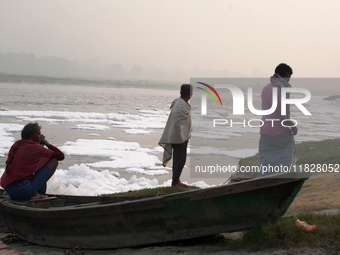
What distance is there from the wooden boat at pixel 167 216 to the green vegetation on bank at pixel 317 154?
6.30 meters

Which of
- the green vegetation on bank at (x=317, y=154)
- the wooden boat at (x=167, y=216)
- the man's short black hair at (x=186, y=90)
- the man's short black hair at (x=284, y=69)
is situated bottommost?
the green vegetation on bank at (x=317, y=154)

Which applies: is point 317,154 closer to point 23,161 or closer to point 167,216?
point 167,216

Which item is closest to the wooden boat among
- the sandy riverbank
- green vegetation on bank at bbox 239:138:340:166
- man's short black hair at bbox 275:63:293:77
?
the sandy riverbank

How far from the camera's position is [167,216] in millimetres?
3822

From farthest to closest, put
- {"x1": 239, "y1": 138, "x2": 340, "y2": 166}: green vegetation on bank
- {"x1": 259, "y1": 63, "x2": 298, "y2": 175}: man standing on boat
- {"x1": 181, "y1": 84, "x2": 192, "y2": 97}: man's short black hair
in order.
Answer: {"x1": 239, "y1": 138, "x2": 340, "y2": 166}: green vegetation on bank < {"x1": 181, "y1": 84, "x2": 192, "y2": 97}: man's short black hair < {"x1": 259, "y1": 63, "x2": 298, "y2": 175}: man standing on boat

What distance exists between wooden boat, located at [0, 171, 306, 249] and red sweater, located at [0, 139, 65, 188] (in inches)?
14.6

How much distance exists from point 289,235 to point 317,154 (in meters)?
7.83

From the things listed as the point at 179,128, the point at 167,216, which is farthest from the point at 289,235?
the point at 179,128

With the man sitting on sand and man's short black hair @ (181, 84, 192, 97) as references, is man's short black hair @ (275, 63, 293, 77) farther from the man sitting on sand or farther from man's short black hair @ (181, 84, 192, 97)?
the man sitting on sand

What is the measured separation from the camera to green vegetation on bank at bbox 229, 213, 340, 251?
328 cm

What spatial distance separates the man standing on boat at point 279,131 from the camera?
452cm

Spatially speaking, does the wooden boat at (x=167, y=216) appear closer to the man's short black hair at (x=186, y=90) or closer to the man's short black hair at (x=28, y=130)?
the man's short black hair at (x=28, y=130)

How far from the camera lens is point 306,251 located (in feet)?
10.3

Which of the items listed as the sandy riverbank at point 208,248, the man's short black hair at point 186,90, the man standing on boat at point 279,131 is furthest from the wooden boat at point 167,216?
the man's short black hair at point 186,90
